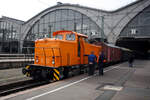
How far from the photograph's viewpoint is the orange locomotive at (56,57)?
8633 millimetres

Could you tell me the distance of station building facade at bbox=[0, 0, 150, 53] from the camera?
1404 inches

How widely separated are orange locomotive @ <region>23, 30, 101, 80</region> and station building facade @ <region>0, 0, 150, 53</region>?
19871 mm

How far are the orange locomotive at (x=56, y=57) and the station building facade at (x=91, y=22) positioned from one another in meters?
19.9

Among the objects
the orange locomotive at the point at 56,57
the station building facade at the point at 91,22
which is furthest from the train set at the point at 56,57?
the station building facade at the point at 91,22

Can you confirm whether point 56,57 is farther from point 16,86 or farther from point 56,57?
point 16,86

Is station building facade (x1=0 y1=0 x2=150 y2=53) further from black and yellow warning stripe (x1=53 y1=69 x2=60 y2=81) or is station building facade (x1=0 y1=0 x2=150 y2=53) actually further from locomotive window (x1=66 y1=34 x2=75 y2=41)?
black and yellow warning stripe (x1=53 y1=69 x2=60 y2=81)

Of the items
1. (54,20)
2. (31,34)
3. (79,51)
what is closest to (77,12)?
(54,20)

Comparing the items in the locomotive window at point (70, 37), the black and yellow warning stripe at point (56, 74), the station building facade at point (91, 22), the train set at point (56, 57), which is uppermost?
the station building facade at point (91, 22)

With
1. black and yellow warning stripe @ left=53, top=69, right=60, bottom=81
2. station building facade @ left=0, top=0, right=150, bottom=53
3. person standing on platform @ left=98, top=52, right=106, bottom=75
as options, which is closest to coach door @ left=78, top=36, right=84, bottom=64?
person standing on platform @ left=98, top=52, right=106, bottom=75

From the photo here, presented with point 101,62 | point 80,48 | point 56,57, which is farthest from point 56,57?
point 101,62

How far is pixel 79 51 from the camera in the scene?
1048 cm

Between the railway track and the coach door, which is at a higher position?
the coach door

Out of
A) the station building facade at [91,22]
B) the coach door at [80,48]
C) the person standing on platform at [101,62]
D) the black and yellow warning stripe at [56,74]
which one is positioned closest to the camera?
the black and yellow warning stripe at [56,74]

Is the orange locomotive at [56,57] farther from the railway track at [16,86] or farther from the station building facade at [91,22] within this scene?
the station building facade at [91,22]
